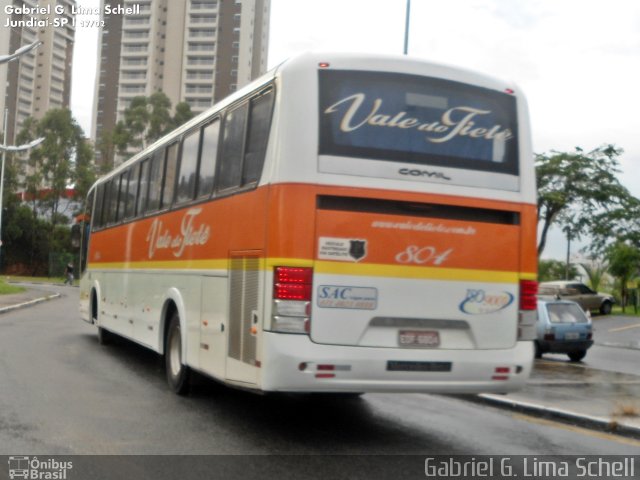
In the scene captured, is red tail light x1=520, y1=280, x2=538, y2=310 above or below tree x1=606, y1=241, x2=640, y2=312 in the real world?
below

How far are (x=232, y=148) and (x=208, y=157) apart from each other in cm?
92

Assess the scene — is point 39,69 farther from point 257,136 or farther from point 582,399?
point 257,136

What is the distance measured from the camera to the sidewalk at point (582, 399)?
955 centimetres

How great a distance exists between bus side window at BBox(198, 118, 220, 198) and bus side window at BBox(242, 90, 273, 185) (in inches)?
45.0

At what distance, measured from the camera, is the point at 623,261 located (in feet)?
150

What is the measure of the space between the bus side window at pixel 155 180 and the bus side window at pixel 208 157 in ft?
7.06

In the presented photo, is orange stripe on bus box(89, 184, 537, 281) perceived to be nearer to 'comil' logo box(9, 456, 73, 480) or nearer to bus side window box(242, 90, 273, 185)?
bus side window box(242, 90, 273, 185)

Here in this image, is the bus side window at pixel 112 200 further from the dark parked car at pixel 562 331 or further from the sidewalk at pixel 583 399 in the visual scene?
the dark parked car at pixel 562 331

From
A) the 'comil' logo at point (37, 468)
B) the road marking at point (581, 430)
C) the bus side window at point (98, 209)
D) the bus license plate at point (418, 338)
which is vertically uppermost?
the bus side window at point (98, 209)

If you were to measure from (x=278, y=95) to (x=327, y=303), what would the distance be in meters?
1.94

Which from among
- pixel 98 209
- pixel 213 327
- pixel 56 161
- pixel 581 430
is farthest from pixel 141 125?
pixel 581 430

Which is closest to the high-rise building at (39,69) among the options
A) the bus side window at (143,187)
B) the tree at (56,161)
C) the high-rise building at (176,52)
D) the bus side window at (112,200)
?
the high-rise building at (176,52)

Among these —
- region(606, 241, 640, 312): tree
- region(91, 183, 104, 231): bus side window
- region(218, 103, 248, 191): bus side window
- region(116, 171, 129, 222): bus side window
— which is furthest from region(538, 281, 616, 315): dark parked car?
region(218, 103, 248, 191): bus side window

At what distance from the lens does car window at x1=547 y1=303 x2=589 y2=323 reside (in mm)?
20625
